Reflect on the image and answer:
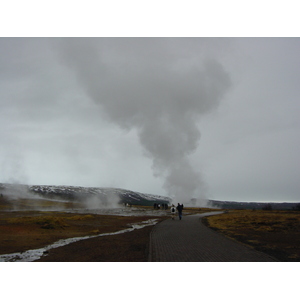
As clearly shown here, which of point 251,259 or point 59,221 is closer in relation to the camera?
point 251,259

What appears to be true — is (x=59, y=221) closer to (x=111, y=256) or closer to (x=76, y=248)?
(x=76, y=248)

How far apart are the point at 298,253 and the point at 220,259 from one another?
162 inches

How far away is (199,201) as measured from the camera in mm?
103125

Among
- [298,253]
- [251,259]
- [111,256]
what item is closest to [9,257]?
[111,256]

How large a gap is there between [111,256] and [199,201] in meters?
96.8

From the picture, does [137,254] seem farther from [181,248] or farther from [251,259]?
[251,259]

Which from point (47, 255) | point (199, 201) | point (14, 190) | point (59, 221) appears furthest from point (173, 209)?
point (14, 190)

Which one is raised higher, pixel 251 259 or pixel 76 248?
pixel 251 259

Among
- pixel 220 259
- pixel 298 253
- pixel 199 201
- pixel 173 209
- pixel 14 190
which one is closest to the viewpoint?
pixel 220 259

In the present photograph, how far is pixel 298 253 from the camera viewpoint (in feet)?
34.4

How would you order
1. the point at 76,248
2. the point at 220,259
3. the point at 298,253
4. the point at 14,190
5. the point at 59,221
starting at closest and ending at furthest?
1. the point at 220,259
2. the point at 298,253
3. the point at 76,248
4. the point at 59,221
5. the point at 14,190

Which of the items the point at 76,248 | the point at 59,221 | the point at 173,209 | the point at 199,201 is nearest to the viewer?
the point at 76,248

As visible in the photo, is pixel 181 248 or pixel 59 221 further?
pixel 59 221

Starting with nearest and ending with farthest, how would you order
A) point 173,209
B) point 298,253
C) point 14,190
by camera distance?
1. point 298,253
2. point 173,209
3. point 14,190
